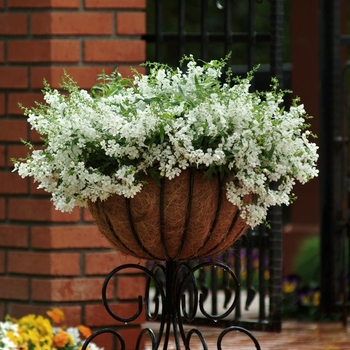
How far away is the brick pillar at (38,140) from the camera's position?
13.6ft

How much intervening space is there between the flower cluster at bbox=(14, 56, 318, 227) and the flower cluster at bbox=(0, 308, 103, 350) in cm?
123

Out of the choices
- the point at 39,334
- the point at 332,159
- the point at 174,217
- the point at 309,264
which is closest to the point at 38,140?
the point at 39,334

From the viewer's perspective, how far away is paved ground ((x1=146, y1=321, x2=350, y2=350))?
14.8ft

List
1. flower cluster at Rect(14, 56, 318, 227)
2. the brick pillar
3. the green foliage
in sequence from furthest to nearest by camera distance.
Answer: the green foliage < the brick pillar < flower cluster at Rect(14, 56, 318, 227)

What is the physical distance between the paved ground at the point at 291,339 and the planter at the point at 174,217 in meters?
1.67

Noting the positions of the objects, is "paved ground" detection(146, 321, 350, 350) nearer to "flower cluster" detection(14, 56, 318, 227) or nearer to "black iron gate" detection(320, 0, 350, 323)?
"black iron gate" detection(320, 0, 350, 323)

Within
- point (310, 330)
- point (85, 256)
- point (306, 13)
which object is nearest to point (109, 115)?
point (85, 256)

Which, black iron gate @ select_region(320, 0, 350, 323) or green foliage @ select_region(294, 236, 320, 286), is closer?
black iron gate @ select_region(320, 0, 350, 323)

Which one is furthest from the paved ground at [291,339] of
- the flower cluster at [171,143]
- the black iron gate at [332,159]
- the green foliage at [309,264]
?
the flower cluster at [171,143]

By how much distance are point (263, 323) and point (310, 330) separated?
488 millimetres

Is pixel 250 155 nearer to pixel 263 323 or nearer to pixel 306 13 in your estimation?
pixel 263 323

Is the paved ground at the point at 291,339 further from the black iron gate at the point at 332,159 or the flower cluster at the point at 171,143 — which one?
the flower cluster at the point at 171,143

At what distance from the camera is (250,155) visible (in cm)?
267

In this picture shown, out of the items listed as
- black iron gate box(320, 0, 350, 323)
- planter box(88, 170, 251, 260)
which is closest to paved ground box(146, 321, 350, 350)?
black iron gate box(320, 0, 350, 323)
